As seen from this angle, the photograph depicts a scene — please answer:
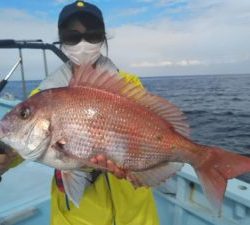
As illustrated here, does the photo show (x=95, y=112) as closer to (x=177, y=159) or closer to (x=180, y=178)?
(x=177, y=159)

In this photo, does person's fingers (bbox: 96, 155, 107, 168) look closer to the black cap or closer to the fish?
the fish

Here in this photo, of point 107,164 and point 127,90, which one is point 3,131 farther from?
point 127,90

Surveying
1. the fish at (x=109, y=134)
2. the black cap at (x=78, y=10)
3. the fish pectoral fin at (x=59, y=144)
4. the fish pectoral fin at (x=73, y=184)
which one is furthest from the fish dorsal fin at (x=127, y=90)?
the black cap at (x=78, y=10)

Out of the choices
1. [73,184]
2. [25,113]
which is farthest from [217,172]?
[25,113]

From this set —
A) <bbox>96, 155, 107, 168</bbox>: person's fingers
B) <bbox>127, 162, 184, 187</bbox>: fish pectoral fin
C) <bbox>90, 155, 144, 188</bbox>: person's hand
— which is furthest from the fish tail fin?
<bbox>96, 155, 107, 168</bbox>: person's fingers

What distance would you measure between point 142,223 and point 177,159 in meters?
0.64

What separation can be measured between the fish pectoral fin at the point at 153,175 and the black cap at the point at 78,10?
3.59 ft

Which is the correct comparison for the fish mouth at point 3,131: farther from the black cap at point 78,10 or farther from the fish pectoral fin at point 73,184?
the black cap at point 78,10

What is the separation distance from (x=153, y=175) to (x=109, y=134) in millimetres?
368

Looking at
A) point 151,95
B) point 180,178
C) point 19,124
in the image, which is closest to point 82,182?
point 19,124

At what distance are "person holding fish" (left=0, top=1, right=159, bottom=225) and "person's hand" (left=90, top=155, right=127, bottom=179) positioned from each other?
0.34 m

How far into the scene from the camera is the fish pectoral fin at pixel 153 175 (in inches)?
83.3

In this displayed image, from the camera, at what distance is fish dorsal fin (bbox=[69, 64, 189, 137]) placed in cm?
207

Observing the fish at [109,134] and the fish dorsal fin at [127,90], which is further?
the fish dorsal fin at [127,90]
